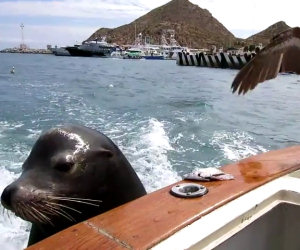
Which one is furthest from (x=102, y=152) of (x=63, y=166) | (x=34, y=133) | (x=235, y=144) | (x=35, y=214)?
(x=34, y=133)

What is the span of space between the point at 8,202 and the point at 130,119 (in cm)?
1118

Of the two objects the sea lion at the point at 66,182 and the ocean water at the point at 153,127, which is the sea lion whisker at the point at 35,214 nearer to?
the sea lion at the point at 66,182

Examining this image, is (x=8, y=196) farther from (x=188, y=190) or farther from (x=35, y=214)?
(x=188, y=190)

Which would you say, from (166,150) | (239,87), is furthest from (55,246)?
(166,150)

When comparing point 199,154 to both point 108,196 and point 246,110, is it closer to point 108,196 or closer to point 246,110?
point 108,196

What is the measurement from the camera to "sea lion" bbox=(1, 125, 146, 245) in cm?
221

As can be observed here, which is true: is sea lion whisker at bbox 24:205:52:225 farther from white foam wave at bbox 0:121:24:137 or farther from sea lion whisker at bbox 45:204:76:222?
white foam wave at bbox 0:121:24:137

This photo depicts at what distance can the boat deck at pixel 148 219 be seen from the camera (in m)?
1.69

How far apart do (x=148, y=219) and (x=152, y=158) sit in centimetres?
652

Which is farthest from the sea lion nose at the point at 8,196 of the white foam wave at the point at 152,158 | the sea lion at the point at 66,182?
the white foam wave at the point at 152,158

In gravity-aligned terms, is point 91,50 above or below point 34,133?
below

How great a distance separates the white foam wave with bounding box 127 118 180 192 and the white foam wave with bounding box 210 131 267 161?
1.18 meters

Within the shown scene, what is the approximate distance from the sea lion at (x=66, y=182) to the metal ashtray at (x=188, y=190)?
480 mm

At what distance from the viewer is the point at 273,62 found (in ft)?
22.3
